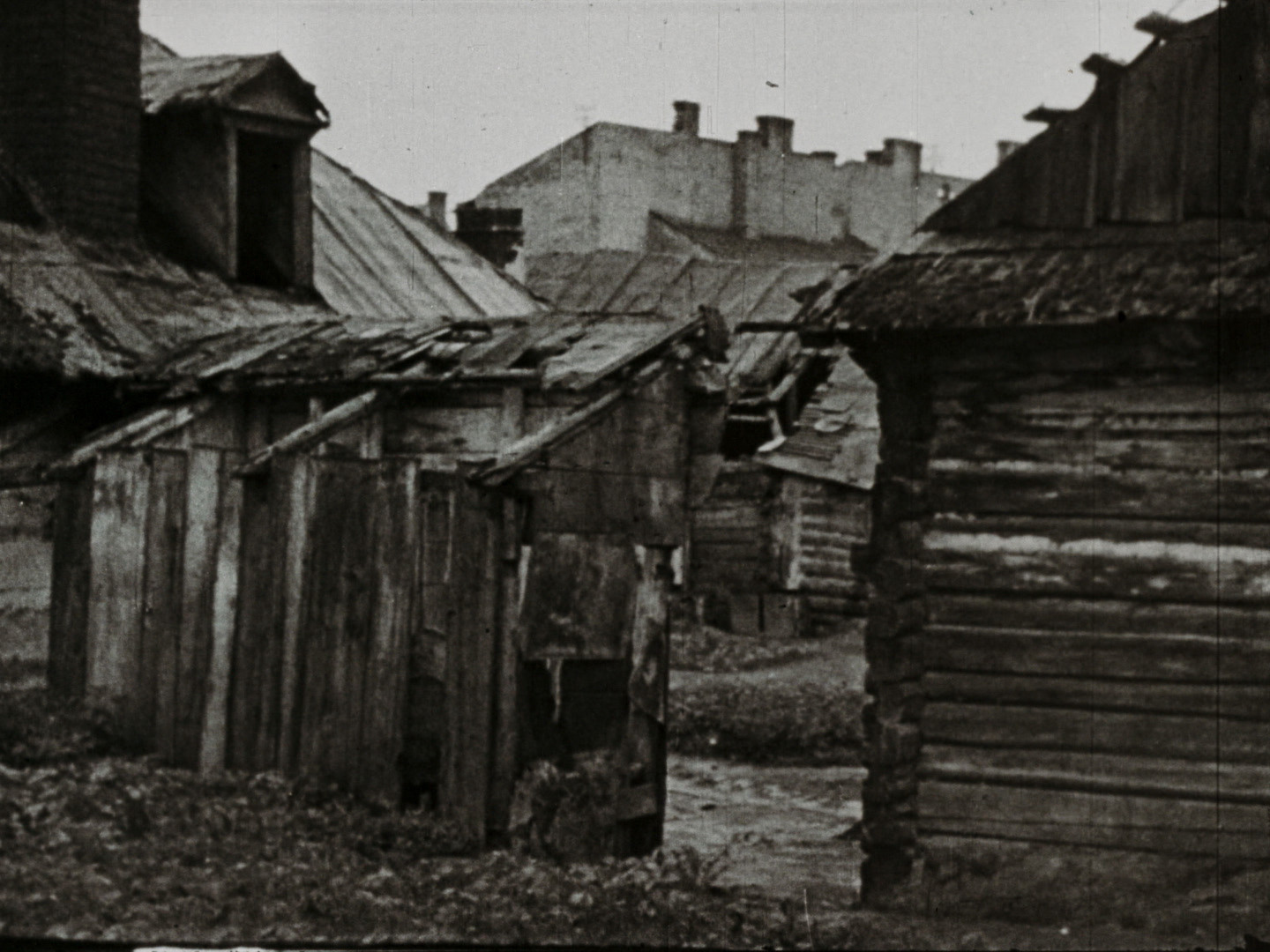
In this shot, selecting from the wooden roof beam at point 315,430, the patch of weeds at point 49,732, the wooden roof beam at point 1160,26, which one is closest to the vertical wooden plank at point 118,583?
the patch of weeds at point 49,732

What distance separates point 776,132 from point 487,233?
59.4 ft

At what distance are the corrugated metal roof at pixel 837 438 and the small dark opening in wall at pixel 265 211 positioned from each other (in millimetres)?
9895

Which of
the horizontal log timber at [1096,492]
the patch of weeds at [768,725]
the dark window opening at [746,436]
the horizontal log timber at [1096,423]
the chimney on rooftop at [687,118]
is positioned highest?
the chimney on rooftop at [687,118]

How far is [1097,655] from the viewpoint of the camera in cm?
973

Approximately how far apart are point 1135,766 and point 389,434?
4.90 metres

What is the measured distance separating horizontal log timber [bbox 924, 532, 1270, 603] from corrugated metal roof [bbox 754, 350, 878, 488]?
1407cm

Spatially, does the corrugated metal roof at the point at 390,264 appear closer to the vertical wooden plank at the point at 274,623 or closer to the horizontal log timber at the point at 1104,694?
the vertical wooden plank at the point at 274,623

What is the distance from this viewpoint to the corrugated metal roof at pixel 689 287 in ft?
89.0

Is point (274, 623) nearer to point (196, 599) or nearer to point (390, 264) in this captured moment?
point (196, 599)

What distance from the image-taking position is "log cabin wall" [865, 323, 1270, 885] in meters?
9.53

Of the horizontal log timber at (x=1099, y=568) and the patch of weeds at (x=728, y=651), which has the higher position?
the horizontal log timber at (x=1099, y=568)

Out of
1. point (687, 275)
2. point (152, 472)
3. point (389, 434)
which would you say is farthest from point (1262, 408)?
point (687, 275)

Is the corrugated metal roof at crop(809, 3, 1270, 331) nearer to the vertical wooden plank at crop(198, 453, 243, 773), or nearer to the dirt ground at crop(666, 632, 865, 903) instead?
the dirt ground at crop(666, 632, 865, 903)

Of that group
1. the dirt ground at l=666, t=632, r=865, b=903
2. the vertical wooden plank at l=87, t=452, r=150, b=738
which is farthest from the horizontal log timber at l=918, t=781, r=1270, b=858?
the vertical wooden plank at l=87, t=452, r=150, b=738
